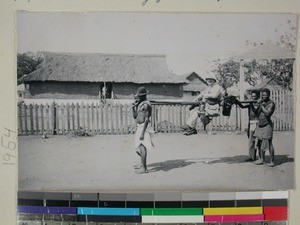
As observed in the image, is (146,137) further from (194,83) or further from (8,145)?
(8,145)

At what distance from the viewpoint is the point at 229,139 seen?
1.29 metres

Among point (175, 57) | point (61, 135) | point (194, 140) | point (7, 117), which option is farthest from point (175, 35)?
point (7, 117)

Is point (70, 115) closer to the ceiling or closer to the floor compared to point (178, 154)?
closer to the ceiling

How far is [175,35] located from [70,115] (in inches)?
19.3

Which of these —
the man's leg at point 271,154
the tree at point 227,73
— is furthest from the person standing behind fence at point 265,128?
the tree at point 227,73

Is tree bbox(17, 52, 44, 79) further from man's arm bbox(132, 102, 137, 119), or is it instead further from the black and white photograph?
man's arm bbox(132, 102, 137, 119)

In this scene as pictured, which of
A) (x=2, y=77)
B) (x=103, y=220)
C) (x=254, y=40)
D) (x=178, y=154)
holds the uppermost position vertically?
(x=254, y=40)

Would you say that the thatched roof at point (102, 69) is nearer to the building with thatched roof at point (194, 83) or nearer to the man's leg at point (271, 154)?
the building with thatched roof at point (194, 83)

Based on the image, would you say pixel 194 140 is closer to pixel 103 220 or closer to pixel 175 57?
pixel 175 57

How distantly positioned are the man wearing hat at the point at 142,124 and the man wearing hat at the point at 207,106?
146 mm

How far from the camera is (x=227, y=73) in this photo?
1260mm

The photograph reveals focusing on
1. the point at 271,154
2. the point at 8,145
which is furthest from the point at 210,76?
the point at 8,145

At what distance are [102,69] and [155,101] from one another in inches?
9.1

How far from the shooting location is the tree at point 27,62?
1.23 meters
